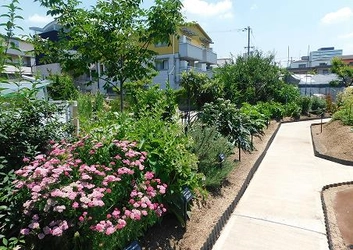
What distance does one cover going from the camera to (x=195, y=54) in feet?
82.4

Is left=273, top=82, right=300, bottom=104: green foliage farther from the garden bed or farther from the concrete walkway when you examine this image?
the garden bed

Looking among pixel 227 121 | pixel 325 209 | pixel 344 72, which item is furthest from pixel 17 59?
pixel 344 72

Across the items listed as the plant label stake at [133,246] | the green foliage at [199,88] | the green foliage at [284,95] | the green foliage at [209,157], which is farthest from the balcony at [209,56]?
the plant label stake at [133,246]

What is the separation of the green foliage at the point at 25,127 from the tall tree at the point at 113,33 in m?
1.28

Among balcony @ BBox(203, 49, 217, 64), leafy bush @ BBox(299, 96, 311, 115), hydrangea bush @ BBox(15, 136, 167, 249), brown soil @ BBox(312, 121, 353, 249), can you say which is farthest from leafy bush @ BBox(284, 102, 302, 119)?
balcony @ BBox(203, 49, 217, 64)

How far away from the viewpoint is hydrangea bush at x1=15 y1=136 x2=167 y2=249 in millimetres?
1710

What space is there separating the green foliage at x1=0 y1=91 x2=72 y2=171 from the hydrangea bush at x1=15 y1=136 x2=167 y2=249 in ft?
1.41

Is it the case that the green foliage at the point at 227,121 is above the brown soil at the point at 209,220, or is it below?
above

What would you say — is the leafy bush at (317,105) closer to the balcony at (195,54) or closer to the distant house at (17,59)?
the balcony at (195,54)

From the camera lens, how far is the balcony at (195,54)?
23188mm

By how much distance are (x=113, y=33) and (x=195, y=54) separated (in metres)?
22.0

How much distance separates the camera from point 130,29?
13.3 ft

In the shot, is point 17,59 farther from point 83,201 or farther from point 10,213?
point 83,201

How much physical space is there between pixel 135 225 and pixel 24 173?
0.89 m
